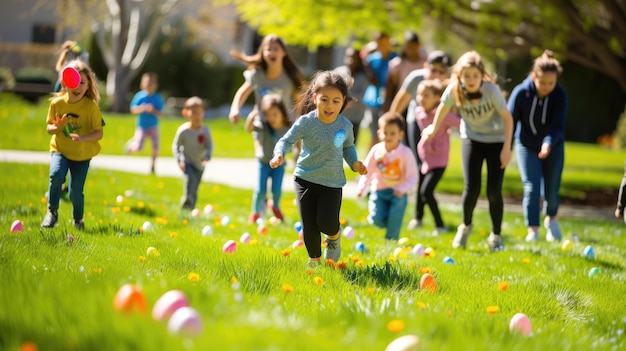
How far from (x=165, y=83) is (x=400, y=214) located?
930 inches

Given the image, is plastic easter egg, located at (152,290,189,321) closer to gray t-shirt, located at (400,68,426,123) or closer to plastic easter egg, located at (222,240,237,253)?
plastic easter egg, located at (222,240,237,253)

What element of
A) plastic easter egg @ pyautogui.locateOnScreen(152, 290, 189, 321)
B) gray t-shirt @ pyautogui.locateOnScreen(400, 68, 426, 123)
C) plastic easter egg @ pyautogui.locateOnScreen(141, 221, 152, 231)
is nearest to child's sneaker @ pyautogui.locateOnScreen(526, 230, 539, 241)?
gray t-shirt @ pyautogui.locateOnScreen(400, 68, 426, 123)

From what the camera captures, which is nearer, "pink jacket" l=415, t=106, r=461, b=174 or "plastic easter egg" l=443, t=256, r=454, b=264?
"plastic easter egg" l=443, t=256, r=454, b=264

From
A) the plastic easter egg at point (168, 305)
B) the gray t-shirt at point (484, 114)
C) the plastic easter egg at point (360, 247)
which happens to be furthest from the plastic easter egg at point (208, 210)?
the plastic easter egg at point (168, 305)

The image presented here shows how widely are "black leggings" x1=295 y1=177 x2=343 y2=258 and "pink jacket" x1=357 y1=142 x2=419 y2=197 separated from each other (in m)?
1.77

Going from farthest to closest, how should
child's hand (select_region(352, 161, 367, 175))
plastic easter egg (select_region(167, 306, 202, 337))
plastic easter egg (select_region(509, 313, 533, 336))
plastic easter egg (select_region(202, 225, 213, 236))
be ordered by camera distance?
1. plastic easter egg (select_region(202, 225, 213, 236))
2. child's hand (select_region(352, 161, 367, 175))
3. plastic easter egg (select_region(509, 313, 533, 336))
4. plastic easter egg (select_region(167, 306, 202, 337))

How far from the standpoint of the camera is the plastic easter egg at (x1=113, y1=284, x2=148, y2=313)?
2.87 m

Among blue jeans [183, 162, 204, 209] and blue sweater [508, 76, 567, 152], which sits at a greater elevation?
blue sweater [508, 76, 567, 152]

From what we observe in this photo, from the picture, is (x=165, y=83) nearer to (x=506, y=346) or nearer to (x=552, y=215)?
(x=552, y=215)

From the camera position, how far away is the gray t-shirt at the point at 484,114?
6.60 metres

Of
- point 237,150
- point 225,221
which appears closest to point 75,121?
point 225,221

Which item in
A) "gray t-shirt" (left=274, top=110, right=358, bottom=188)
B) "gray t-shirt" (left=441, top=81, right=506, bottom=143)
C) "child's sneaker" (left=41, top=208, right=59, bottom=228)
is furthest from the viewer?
"gray t-shirt" (left=441, top=81, right=506, bottom=143)

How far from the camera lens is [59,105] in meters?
6.11

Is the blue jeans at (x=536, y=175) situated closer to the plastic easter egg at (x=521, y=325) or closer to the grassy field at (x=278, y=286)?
the grassy field at (x=278, y=286)
